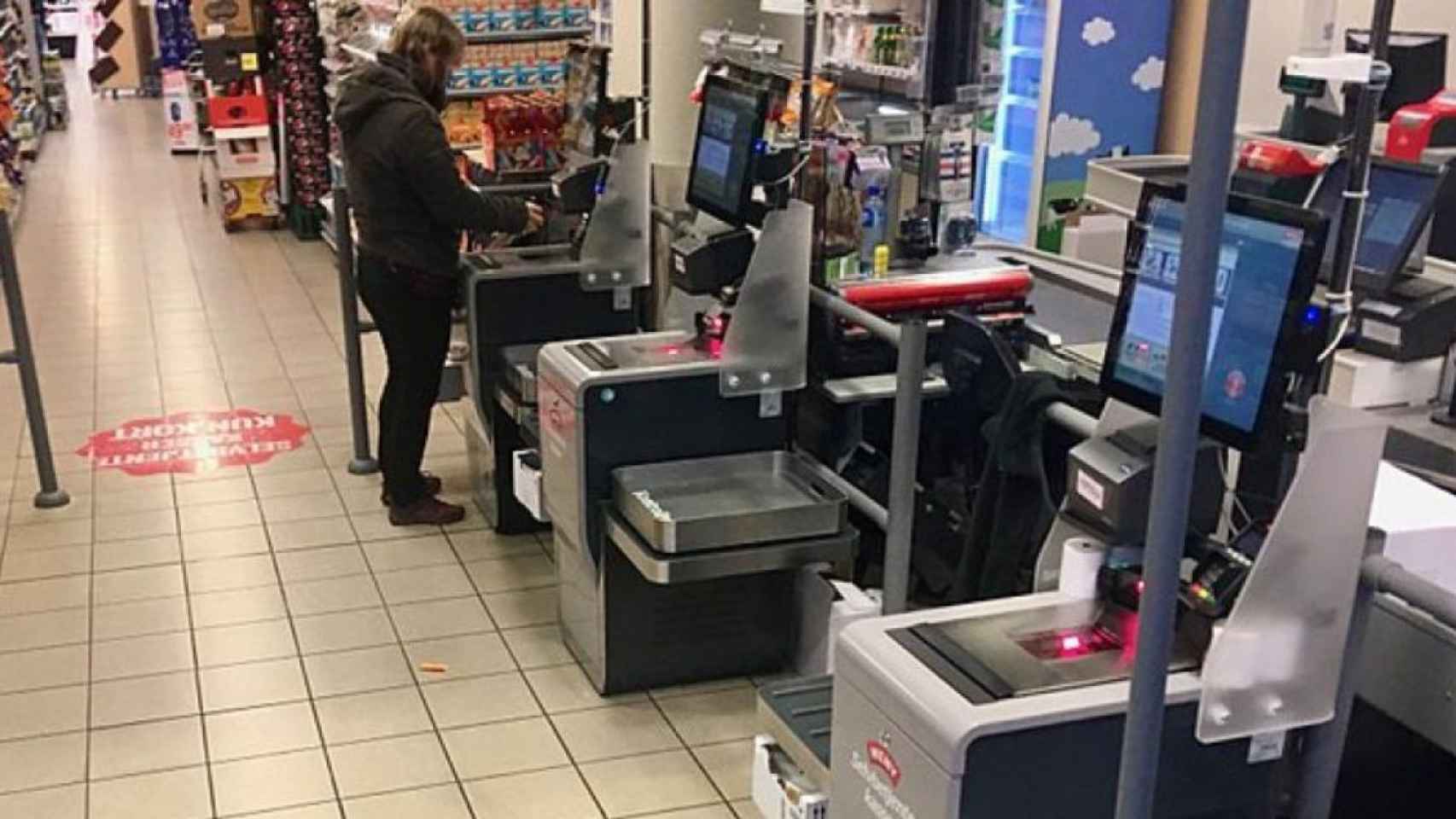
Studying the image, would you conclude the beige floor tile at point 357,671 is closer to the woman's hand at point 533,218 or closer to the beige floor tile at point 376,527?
the beige floor tile at point 376,527

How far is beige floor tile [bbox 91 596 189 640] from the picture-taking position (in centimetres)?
448

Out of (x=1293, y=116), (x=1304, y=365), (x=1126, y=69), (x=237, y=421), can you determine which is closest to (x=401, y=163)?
(x=237, y=421)

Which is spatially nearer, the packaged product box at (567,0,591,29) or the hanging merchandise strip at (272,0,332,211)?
the packaged product box at (567,0,591,29)

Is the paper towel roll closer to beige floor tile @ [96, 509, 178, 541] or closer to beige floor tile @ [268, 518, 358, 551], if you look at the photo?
beige floor tile @ [268, 518, 358, 551]

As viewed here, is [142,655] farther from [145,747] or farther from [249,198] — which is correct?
[249,198]

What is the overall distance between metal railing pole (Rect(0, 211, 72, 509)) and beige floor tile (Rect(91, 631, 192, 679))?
1.28 m

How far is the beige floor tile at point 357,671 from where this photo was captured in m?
4.14

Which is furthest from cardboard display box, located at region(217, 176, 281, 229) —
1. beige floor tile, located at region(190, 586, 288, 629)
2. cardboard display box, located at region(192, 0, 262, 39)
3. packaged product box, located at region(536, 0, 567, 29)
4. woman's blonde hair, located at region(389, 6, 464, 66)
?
beige floor tile, located at region(190, 586, 288, 629)

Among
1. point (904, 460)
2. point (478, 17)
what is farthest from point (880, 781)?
point (478, 17)

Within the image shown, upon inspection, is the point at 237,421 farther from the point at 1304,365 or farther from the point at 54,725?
the point at 1304,365

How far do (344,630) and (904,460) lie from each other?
6.94 feet

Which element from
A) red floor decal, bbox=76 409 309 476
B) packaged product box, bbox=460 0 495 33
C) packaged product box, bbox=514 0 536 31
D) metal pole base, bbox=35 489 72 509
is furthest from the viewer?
packaged product box, bbox=514 0 536 31

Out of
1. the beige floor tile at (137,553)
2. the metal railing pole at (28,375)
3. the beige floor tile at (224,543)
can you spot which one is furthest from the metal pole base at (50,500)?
the beige floor tile at (224,543)

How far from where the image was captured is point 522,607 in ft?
15.3
